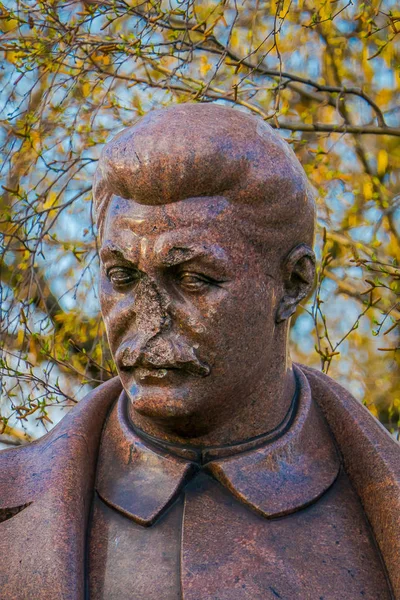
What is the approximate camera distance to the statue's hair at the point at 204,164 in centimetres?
284

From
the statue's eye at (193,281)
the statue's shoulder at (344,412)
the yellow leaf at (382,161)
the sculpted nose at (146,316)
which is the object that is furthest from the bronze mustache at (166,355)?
the yellow leaf at (382,161)

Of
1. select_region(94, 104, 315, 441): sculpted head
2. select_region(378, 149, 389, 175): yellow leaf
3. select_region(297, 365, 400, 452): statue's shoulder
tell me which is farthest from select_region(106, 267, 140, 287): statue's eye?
select_region(378, 149, 389, 175): yellow leaf

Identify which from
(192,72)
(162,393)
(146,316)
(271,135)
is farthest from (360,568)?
(192,72)

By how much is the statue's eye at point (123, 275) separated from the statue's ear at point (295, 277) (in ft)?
1.51

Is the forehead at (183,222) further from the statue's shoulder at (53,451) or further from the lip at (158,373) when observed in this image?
the statue's shoulder at (53,451)

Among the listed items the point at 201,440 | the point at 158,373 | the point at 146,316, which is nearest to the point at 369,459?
the point at 201,440

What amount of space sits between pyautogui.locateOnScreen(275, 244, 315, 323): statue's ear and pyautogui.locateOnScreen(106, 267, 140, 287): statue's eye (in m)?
0.46

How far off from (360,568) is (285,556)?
23 cm

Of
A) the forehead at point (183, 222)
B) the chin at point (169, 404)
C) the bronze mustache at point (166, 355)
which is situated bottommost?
the chin at point (169, 404)

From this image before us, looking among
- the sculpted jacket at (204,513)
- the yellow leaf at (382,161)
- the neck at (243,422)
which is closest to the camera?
the sculpted jacket at (204,513)

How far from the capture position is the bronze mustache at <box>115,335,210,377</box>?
283 centimetres

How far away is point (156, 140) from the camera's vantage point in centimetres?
287

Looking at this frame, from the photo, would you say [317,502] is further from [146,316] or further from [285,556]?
[146,316]

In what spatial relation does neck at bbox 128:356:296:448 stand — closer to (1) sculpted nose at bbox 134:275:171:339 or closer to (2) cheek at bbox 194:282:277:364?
(2) cheek at bbox 194:282:277:364
